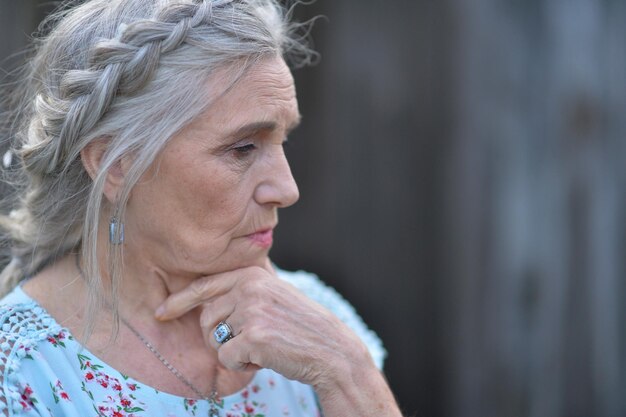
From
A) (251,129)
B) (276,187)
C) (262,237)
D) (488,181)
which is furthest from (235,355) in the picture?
(488,181)

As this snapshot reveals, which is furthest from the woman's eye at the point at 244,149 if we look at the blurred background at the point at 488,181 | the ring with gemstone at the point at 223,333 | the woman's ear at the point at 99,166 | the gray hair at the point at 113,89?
the blurred background at the point at 488,181

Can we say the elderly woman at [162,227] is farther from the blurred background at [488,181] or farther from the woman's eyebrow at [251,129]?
→ the blurred background at [488,181]

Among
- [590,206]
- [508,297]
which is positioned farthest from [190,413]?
[590,206]

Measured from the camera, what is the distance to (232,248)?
2051 mm

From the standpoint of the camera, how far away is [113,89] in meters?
1.88

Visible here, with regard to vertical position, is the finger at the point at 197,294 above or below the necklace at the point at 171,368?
above

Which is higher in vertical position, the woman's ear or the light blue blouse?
the woman's ear

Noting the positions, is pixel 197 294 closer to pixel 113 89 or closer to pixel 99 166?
pixel 99 166

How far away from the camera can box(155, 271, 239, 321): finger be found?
205 centimetres

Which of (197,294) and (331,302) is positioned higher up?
(197,294)

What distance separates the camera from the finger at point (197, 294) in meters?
2.05

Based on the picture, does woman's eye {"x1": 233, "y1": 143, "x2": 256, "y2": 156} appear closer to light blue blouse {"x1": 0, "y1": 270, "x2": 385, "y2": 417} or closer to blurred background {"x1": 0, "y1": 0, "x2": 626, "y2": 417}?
light blue blouse {"x1": 0, "y1": 270, "x2": 385, "y2": 417}

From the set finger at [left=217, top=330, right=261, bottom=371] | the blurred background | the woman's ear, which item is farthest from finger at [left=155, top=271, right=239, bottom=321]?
the blurred background

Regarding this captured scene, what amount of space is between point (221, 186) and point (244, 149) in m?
0.11
